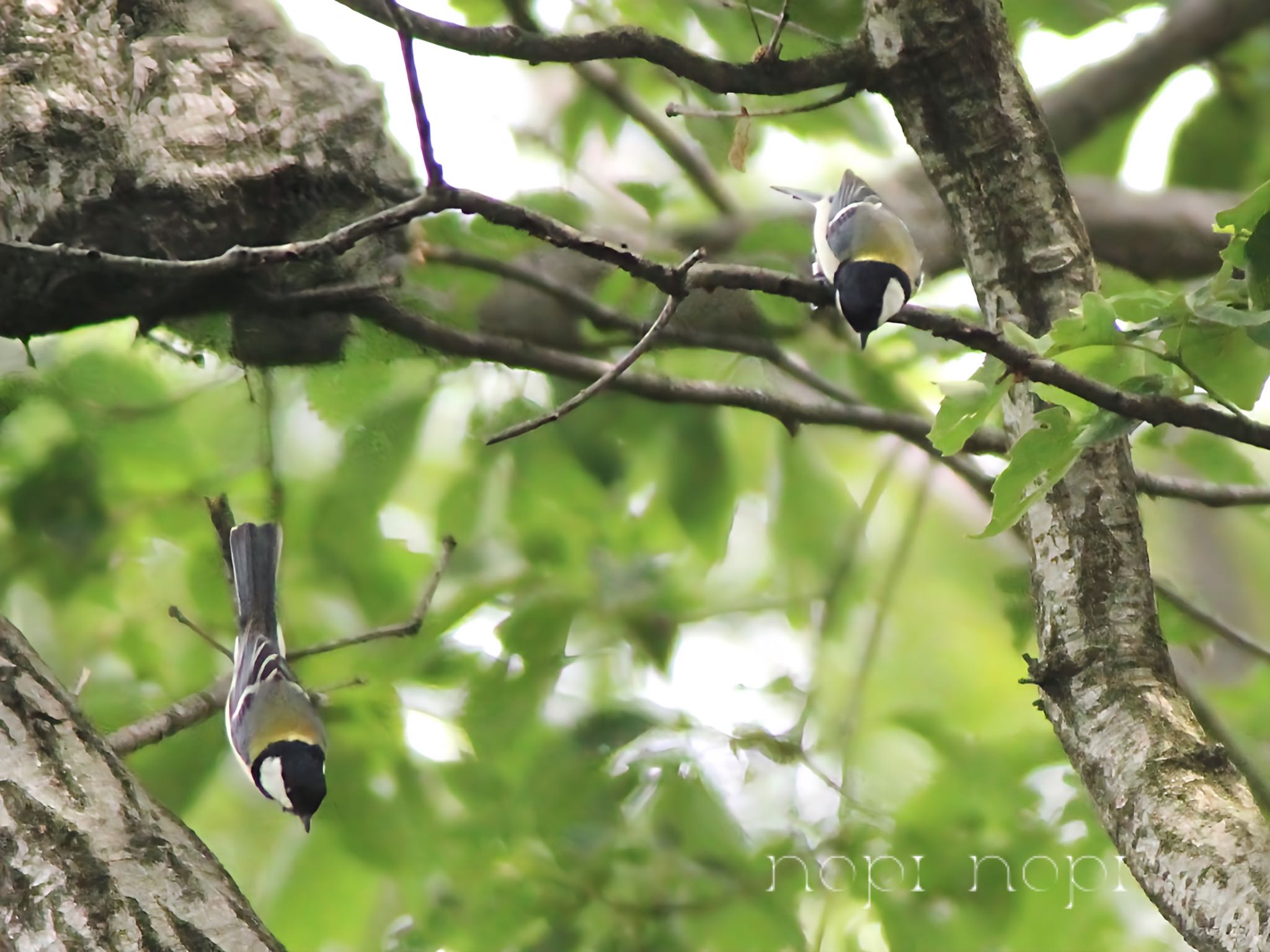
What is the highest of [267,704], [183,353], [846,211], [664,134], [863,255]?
[664,134]

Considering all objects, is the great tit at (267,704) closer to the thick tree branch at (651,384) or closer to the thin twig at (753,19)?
the thick tree branch at (651,384)

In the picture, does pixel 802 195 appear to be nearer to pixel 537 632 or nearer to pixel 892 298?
pixel 892 298

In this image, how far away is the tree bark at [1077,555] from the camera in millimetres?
1160

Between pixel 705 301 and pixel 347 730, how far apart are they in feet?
3.82

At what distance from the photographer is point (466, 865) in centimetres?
243

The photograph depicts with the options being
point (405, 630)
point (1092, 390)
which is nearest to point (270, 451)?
point (405, 630)

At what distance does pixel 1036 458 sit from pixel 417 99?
0.67m

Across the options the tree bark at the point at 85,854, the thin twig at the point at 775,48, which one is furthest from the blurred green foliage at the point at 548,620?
the tree bark at the point at 85,854

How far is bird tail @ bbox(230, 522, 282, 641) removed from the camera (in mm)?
2178

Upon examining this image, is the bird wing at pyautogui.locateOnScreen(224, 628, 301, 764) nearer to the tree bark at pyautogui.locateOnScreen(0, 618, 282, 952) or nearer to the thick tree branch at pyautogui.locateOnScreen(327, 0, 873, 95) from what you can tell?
the tree bark at pyautogui.locateOnScreen(0, 618, 282, 952)

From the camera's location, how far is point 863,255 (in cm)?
190

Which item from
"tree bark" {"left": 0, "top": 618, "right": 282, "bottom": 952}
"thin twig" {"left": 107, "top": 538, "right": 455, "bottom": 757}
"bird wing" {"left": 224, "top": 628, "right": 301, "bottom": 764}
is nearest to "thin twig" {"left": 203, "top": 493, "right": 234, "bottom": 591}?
"thin twig" {"left": 107, "top": 538, "right": 455, "bottom": 757}

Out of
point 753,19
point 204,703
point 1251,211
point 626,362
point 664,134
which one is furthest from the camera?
point 664,134

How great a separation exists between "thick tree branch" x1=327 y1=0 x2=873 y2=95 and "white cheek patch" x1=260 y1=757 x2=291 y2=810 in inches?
52.8
